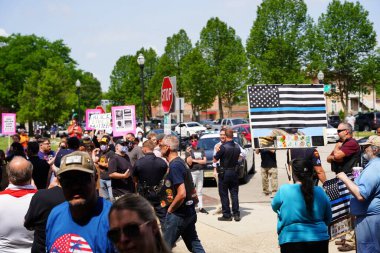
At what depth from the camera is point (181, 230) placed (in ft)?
19.1

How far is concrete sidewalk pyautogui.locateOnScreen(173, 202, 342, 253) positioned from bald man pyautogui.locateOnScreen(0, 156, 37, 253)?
3209 mm

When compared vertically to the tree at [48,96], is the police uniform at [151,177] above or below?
below

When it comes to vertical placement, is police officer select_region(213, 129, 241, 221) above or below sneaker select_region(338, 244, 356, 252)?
above

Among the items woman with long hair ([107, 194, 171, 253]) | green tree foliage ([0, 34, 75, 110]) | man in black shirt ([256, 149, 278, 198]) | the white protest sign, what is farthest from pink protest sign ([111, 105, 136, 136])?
green tree foliage ([0, 34, 75, 110])

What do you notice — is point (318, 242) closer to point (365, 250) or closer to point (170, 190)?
point (365, 250)

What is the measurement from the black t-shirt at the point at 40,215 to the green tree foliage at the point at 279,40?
1805 inches

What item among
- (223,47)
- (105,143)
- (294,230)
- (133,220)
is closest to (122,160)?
(105,143)

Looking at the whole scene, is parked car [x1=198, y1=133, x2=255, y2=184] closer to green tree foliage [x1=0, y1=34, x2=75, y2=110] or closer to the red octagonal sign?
the red octagonal sign

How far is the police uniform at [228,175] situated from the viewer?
9.74m

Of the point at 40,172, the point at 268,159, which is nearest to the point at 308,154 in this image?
the point at 268,159

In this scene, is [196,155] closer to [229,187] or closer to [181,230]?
[229,187]

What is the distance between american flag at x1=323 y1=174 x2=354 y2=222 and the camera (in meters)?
6.55

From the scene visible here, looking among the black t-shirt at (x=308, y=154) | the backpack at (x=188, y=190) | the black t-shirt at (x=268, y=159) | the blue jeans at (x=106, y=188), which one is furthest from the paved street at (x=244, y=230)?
the blue jeans at (x=106, y=188)

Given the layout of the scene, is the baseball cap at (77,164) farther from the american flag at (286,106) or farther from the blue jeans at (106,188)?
the blue jeans at (106,188)
